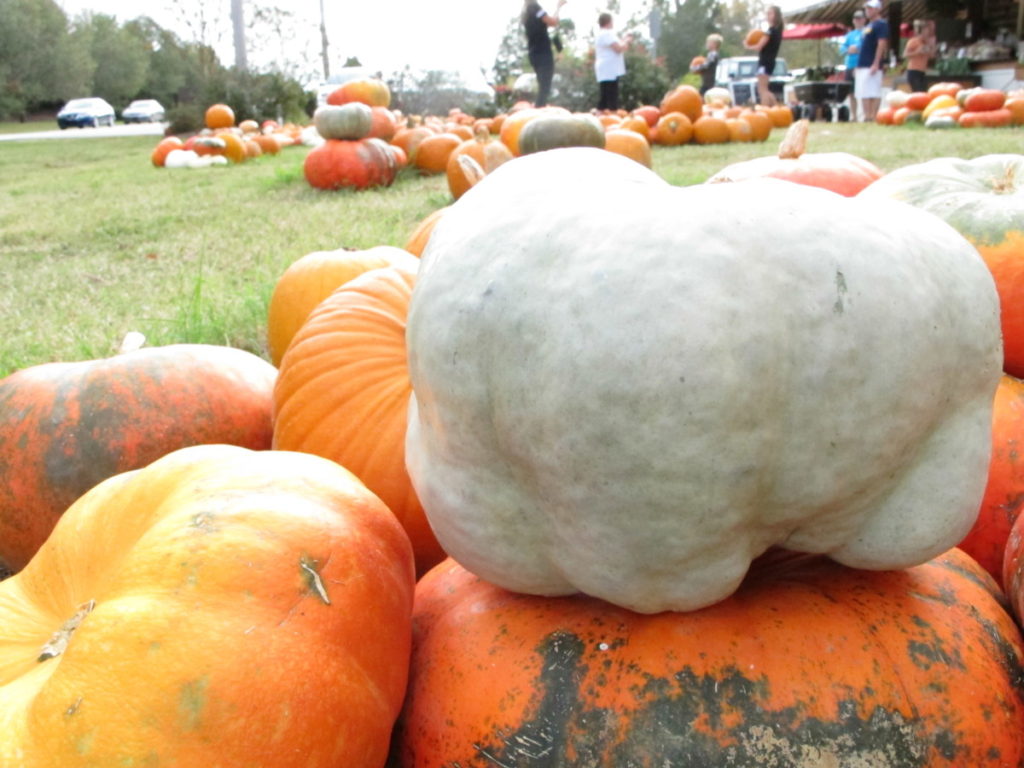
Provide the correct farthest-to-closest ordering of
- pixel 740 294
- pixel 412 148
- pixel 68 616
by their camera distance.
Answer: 1. pixel 412 148
2. pixel 68 616
3. pixel 740 294

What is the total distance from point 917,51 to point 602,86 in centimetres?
702

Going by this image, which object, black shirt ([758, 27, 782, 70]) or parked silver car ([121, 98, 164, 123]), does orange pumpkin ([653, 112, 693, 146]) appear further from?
parked silver car ([121, 98, 164, 123])

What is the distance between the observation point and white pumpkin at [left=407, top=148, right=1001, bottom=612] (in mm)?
1058

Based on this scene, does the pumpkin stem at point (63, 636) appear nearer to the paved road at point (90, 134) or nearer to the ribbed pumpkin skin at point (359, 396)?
the ribbed pumpkin skin at point (359, 396)

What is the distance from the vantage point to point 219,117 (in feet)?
58.9

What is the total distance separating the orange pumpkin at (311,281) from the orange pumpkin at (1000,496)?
1.69m

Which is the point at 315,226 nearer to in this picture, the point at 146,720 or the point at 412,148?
the point at 412,148

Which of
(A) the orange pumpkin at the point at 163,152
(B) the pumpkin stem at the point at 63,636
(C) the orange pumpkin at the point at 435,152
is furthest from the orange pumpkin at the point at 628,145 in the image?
(A) the orange pumpkin at the point at 163,152

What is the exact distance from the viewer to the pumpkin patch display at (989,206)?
1.92 metres

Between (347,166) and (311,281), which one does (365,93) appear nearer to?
(347,166)

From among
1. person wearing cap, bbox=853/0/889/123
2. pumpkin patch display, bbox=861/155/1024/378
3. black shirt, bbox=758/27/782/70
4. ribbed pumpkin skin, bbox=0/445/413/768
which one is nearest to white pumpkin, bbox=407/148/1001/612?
ribbed pumpkin skin, bbox=0/445/413/768

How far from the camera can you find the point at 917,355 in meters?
1.11

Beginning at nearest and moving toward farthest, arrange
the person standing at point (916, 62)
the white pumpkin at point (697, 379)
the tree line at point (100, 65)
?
the white pumpkin at point (697, 379) → the person standing at point (916, 62) → the tree line at point (100, 65)

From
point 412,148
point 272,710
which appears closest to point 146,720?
point 272,710
